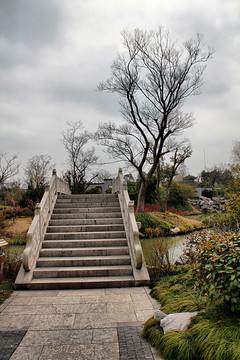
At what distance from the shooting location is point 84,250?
23.6 feet

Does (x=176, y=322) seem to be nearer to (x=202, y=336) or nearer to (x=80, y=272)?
(x=202, y=336)

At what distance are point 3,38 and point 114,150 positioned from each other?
13.5m

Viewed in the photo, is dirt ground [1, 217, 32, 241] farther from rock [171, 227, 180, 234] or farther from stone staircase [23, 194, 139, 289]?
rock [171, 227, 180, 234]

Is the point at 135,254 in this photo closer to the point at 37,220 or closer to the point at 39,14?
the point at 37,220

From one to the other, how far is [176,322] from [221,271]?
0.96m

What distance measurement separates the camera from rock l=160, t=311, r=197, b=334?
3438 millimetres

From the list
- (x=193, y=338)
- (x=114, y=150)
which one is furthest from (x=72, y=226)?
(x=114, y=150)

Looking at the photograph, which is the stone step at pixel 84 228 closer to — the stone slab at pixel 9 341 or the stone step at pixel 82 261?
the stone step at pixel 82 261

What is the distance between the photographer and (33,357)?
10.6 ft

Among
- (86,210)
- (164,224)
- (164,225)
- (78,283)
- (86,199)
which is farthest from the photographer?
(164,224)

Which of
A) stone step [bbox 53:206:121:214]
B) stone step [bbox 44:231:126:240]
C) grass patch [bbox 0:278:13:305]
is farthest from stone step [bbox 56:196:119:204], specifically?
grass patch [bbox 0:278:13:305]

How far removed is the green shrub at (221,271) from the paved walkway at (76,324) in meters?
1.12

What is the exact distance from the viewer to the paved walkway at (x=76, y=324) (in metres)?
3.34

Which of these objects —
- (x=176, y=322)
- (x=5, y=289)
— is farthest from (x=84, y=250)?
(x=176, y=322)
